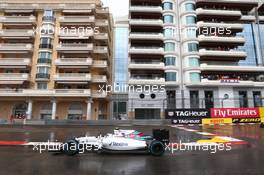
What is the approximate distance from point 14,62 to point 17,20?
9389mm

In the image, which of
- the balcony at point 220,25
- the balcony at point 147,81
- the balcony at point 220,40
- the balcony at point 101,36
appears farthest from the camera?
the balcony at point 101,36

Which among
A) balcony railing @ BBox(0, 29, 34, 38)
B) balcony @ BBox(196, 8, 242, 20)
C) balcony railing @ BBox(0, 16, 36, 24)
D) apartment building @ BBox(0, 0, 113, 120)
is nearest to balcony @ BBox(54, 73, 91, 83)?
apartment building @ BBox(0, 0, 113, 120)

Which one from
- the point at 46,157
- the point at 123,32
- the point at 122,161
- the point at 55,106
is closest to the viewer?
the point at 122,161

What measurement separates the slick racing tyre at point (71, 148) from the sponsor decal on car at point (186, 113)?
72.4ft

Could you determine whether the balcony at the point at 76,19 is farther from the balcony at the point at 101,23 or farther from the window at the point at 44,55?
the window at the point at 44,55

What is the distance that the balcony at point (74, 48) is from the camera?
41.5m

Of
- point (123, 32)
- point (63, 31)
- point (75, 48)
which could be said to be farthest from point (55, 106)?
point (123, 32)

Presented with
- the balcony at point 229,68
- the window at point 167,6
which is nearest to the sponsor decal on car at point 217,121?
the balcony at point 229,68

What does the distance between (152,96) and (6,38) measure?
3241cm

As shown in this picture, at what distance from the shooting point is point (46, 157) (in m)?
8.01

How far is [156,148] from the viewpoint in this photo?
8.19 metres

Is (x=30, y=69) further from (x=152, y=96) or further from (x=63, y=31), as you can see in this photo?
(x=152, y=96)

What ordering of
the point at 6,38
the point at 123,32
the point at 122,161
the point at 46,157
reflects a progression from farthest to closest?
1. the point at 123,32
2. the point at 6,38
3. the point at 46,157
4. the point at 122,161

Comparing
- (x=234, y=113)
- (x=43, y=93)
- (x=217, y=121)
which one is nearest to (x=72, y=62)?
(x=43, y=93)
